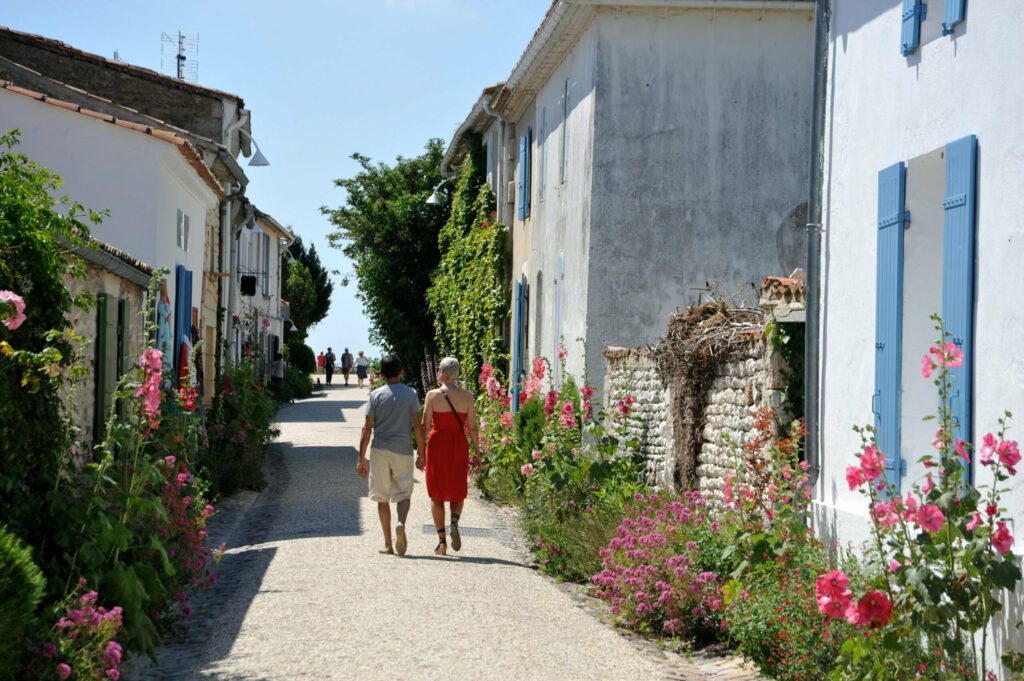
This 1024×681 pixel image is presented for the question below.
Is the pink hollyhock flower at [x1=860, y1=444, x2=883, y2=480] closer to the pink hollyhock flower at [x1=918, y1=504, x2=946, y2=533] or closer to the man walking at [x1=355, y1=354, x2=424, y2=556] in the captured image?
the pink hollyhock flower at [x1=918, y1=504, x2=946, y2=533]

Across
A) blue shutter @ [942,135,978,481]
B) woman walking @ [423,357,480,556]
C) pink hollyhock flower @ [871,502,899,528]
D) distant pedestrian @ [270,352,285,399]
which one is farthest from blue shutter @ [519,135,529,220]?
distant pedestrian @ [270,352,285,399]

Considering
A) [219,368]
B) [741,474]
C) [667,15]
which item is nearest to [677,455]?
[741,474]

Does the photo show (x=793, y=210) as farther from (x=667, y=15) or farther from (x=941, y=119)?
(x=941, y=119)

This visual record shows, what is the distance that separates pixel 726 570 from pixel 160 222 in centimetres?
1036

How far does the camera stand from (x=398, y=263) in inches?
1154

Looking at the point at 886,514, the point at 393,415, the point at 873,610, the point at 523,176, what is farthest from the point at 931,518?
the point at 523,176

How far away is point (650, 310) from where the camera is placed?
15.5 m

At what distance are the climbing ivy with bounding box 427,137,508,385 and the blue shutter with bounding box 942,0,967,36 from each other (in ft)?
50.4

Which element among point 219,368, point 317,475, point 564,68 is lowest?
point 317,475

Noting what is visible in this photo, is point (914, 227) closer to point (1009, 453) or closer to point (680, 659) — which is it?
point (1009, 453)

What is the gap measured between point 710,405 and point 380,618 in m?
4.11

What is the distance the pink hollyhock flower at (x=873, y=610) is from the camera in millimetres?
5320

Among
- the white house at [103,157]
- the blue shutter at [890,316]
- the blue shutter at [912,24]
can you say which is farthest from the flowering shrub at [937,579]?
the white house at [103,157]

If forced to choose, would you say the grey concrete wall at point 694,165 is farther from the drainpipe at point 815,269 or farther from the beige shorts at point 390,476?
the drainpipe at point 815,269
